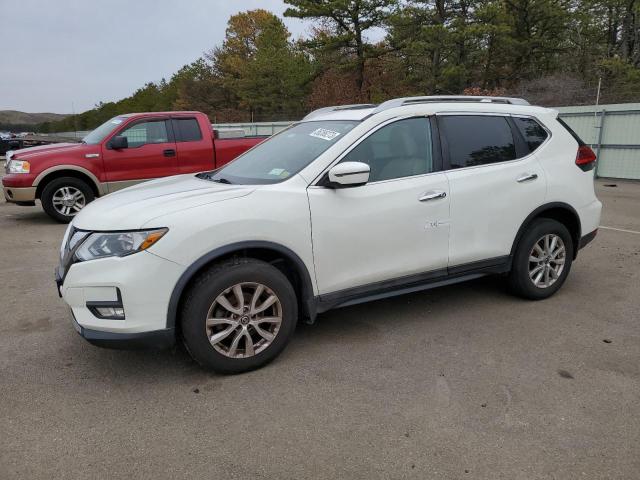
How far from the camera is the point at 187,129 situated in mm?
9102

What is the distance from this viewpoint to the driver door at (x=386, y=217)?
347 cm

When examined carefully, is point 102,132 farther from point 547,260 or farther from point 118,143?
point 547,260

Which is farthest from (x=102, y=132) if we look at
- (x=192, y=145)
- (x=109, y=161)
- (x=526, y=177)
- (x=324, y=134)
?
(x=526, y=177)

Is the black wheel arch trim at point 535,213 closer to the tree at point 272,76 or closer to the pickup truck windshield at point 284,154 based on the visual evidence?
the pickup truck windshield at point 284,154

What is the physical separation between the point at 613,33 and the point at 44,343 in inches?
1416

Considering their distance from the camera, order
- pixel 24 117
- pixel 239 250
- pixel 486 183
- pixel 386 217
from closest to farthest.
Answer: pixel 239 250 < pixel 386 217 < pixel 486 183 < pixel 24 117

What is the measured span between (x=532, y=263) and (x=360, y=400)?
2317 mm

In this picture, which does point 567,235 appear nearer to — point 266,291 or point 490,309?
point 490,309

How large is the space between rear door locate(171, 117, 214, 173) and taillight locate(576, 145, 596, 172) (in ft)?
20.2

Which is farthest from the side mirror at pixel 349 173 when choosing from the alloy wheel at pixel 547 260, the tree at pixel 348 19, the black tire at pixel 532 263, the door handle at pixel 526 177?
the tree at pixel 348 19

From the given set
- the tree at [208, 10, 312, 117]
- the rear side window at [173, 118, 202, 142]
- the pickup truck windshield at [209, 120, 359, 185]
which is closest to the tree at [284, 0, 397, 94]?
the tree at [208, 10, 312, 117]

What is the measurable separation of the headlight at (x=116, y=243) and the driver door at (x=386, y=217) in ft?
3.34

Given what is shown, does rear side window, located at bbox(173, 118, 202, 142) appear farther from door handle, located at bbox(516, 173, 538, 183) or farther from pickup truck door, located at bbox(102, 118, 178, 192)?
door handle, located at bbox(516, 173, 538, 183)

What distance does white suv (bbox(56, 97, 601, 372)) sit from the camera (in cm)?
304
